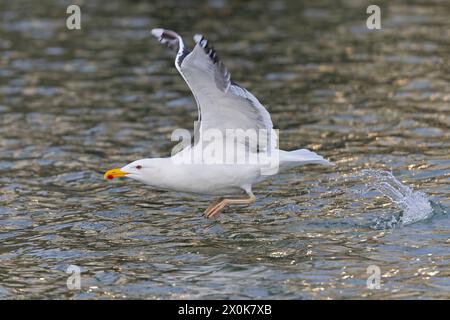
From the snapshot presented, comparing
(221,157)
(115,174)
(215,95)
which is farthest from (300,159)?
(115,174)

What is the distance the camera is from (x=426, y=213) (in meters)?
10.5

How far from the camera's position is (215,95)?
371 inches

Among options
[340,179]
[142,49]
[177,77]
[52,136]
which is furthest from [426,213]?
[142,49]

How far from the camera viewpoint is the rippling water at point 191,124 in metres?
9.22

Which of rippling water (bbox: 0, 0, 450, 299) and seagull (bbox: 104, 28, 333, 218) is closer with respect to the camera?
rippling water (bbox: 0, 0, 450, 299)

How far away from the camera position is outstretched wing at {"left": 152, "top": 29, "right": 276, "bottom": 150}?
8.83m

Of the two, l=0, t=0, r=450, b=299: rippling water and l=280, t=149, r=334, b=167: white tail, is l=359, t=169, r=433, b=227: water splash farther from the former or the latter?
l=280, t=149, r=334, b=167: white tail

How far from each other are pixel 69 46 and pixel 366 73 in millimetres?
6290

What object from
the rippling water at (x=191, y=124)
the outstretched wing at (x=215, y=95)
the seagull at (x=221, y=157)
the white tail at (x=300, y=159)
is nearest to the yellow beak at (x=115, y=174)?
the seagull at (x=221, y=157)

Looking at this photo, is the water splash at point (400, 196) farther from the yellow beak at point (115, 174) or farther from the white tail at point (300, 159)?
the yellow beak at point (115, 174)

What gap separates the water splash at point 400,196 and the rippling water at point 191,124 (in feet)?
0.48

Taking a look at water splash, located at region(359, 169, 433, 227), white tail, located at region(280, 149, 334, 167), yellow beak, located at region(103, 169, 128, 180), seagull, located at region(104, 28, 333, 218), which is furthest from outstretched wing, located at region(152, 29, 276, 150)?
water splash, located at region(359, 169, 433, 227)
